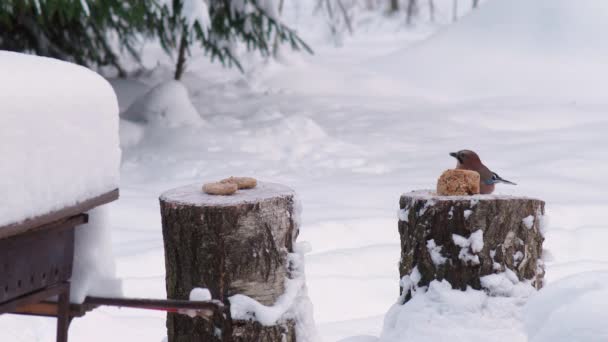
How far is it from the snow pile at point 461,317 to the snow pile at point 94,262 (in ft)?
3.24

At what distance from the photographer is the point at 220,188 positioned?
8.95 feet

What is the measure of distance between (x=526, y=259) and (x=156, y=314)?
162cm

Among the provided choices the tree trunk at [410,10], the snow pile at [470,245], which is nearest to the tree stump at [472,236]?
the snow pile at [470,245]

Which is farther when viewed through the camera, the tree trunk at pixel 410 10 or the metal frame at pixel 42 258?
the tree trunk at pixel 410 10

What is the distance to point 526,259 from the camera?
Result: 9.03 ft

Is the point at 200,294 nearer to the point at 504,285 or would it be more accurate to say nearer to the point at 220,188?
the point at 220,188

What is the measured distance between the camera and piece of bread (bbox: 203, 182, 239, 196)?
2727mm

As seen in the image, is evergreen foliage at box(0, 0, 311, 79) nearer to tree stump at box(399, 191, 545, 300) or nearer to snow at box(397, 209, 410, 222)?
snow at box(397, 209, 410, 222)

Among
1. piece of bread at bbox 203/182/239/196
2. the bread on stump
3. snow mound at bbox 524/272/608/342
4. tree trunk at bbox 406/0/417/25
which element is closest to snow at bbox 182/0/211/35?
piece of bread at bbox 203/182/239/196

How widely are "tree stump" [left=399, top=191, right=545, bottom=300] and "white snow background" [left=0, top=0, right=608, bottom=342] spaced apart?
0.18 ft

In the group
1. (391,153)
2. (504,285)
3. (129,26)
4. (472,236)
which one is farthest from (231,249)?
(129,26)

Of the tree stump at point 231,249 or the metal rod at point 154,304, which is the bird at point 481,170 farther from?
the metal rod at point 154,304

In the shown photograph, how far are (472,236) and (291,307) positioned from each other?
61 cm

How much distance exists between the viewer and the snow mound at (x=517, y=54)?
9.09 m
